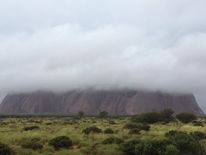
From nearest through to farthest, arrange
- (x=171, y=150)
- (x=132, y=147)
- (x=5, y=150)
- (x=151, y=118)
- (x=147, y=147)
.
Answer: (x=5, y=150), (x=171, y=150), (x=147, y=147), (x=132, y=147), (x=151, y=118)

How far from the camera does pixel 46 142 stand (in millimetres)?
29562

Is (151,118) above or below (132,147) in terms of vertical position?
above

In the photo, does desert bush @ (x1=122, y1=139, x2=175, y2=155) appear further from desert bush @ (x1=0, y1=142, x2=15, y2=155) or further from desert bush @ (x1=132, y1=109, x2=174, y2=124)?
desert bush @ (x1=132, y1=109, x2=174, y2=124)

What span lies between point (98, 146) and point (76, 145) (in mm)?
2279

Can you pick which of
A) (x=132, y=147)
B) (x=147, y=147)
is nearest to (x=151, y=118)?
(x=132, y=147)

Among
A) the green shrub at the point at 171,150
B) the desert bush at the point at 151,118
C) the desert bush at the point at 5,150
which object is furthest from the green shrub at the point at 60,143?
the desert bush at the point at 151,118

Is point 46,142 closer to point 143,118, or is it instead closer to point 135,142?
point 135,142

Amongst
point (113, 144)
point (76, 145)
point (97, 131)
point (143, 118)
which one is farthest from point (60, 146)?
point (143, 118)

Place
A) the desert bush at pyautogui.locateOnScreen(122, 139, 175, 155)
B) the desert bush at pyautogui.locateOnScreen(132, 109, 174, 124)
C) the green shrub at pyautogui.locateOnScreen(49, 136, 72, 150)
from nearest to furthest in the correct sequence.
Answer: the desert bush at pyautogui.locateOnScreen(122, 139, 175, 155), the green shrub at pyautogui.locateOnScreen(49, 136, 72, 150), the desert bush at pyautogui.locateOnScreen(132, 109, 174, 124)

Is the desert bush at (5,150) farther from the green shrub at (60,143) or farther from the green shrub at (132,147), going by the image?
the green shrub at (132,147)

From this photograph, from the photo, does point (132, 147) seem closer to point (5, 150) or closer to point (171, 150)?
point (171, 150)

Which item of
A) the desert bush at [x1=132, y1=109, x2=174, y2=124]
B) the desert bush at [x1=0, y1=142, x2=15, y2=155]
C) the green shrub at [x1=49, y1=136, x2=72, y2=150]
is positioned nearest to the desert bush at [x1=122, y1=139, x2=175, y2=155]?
the green shrub at [x1=49, y1=136, x2=72, y2=150]

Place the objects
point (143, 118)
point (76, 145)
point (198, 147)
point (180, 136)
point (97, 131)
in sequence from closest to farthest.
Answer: point (198, 147), point (180, 136), point (76, 145), point (97, 131), point (143, 118)

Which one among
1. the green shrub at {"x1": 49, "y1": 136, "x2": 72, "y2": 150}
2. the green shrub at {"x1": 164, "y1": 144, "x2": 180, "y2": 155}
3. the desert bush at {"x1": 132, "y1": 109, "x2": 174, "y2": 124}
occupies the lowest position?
the green shrub at {"x1": 164, "y1": 144, "x2": 180, "y2": 155}
